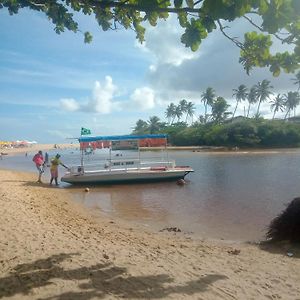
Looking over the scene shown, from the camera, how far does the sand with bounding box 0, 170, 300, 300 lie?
502 cm

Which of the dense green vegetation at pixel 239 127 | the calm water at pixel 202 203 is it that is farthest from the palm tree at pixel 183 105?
the calm water at pixel 202 203

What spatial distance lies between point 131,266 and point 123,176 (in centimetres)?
1756

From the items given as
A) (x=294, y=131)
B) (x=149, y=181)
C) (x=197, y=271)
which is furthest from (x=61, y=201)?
(x=294, y=131)

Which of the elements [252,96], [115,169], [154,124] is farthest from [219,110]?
[115,169]

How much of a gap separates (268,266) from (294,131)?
78781mm

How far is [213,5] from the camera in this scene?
136 inches

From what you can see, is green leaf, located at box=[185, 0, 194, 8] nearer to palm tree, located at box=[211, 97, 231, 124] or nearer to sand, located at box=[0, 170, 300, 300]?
sand, located at box=[0, 170, 300, 300]

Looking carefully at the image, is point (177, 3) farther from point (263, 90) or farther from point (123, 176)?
point (263, 90)

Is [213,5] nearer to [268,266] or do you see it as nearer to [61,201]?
[268,266]

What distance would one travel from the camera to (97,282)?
526 centimetres

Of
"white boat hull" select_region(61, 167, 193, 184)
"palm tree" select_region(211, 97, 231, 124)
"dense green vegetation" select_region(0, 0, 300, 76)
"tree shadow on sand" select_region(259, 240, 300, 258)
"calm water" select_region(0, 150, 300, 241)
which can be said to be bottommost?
"calm water" select_region(0, 150, 300, 241)

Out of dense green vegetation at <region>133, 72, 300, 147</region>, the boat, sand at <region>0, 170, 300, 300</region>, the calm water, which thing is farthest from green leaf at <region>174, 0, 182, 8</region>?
dense green vegetation at <region>133, 72, 300, 147</region>

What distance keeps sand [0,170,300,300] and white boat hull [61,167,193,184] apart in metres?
13.1

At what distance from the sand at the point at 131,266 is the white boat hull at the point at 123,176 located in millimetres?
13142
